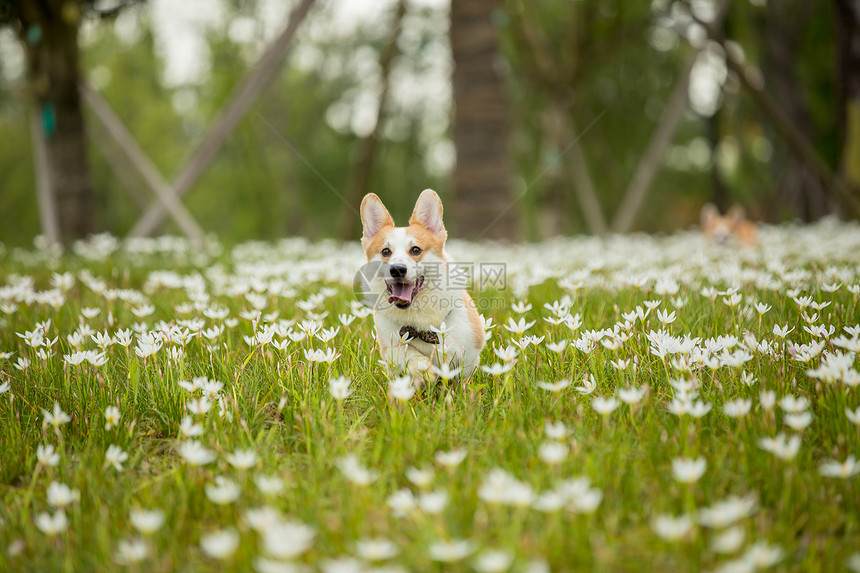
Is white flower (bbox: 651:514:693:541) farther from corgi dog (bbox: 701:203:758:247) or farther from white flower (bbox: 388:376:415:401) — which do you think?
corgi dog (bbox: 701:203:758:247)

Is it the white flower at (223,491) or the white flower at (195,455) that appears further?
the white flower at (195,455)

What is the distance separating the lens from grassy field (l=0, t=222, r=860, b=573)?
173 cm

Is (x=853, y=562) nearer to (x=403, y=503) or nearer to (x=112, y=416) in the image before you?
(x=403, y=503)

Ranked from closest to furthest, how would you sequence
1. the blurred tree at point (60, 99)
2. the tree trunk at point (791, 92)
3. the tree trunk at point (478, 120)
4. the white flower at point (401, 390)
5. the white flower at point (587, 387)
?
the white flower at point (401, 390), the white flower at point (587, 387), the blurred tree at point (60, 99), the tree trunk at point (478, 120), the tree trunk at point (791, 92)

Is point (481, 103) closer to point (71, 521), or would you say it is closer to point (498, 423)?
point (498, 423)

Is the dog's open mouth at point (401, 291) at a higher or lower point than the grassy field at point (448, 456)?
higher

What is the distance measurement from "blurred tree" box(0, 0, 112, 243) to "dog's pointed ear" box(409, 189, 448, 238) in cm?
718

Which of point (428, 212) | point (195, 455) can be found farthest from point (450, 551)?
point (428, 212)

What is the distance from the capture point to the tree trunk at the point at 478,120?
31.8ft

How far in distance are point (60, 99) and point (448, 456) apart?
30.4 ft

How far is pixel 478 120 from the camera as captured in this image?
32.0 feet

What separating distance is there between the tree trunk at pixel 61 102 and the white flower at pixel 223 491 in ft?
27.2

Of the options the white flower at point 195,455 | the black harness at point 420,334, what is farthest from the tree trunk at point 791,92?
the white flower at point 195,455

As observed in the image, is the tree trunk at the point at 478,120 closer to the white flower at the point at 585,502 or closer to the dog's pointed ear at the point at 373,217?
the dog's pointed ear at the point at 373,217
